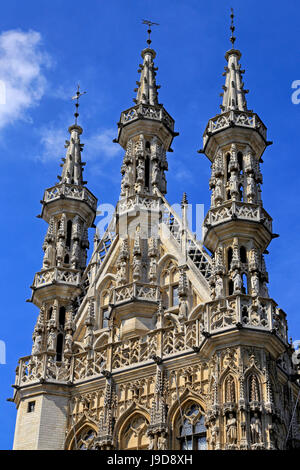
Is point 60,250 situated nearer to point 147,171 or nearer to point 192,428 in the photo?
point 147,171

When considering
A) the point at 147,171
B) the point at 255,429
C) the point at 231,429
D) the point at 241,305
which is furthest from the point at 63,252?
the point at 255,429

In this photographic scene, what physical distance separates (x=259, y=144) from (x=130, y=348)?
9036mm

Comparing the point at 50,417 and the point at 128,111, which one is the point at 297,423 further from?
the point at 128,111

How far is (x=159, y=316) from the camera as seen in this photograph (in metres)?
35.1

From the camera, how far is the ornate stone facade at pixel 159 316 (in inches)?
1244

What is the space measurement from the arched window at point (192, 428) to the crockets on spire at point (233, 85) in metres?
11.5

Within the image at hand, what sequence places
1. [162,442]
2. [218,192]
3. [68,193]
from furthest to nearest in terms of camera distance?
[68,193], [218,192], [162,442]

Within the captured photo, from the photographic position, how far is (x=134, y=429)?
111 ft

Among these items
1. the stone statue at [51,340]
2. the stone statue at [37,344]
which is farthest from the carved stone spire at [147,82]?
the stone statue at [37,344]

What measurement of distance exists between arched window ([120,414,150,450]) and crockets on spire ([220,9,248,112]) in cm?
1198

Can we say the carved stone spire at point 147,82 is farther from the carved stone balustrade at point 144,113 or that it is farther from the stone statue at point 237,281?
the stone statue at point 237,281

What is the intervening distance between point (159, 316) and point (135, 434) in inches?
163

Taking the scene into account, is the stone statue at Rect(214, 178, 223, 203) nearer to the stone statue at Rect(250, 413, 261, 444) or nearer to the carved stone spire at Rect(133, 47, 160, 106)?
the carved stone spire at Rect(133, 47, 160, 106)

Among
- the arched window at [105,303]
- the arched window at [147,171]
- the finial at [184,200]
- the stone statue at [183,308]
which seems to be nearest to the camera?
the stone statue at [183,308]
